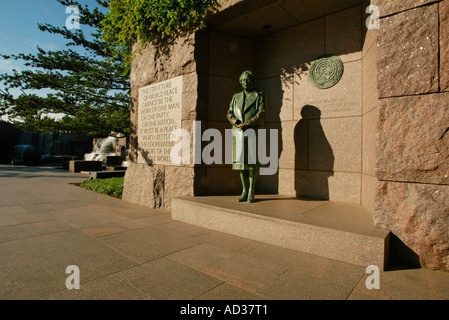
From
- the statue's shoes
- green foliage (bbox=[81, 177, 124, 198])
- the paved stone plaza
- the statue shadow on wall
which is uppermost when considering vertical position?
the statue shadow on wall

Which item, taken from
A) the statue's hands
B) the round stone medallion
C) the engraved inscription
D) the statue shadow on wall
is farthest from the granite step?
the round stone medallion

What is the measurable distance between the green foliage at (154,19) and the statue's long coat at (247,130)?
72.3 inches

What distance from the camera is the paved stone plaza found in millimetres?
2291

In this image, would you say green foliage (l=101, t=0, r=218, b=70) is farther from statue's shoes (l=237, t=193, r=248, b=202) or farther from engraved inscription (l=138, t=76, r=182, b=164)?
statue's shoes (l=237, t=193, r=248, b=202)

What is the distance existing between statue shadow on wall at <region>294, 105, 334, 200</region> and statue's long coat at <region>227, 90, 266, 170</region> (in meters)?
1.37

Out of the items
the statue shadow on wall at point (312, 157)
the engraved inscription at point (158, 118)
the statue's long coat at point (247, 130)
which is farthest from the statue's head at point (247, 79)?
the engraved inscription at point (158, 118)

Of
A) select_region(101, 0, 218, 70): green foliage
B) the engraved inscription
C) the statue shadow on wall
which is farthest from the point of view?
the engraved inscription

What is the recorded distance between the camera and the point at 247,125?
446cm

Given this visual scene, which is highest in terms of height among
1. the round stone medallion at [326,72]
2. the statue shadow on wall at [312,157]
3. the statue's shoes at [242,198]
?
the round stone medallion at [326,72]

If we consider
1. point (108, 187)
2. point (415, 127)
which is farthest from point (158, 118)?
point (415, 127)

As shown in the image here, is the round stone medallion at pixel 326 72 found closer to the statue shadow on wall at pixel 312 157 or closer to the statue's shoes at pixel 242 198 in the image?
the statue shadow on wall at pixel 312 157

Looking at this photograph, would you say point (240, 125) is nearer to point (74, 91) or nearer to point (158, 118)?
point (158, 118)

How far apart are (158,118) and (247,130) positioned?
8.64ft

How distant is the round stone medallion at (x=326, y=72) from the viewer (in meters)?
5.11
